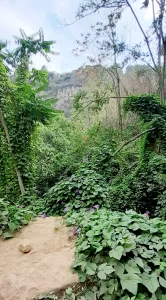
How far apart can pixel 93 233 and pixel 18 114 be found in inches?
188

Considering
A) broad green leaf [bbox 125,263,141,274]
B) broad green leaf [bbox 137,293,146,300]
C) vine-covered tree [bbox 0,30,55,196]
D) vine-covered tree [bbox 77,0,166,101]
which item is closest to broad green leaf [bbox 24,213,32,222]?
broad green leaf [bbox 125,263,141,274]

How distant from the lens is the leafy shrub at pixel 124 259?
1.27 metres

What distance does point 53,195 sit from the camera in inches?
157

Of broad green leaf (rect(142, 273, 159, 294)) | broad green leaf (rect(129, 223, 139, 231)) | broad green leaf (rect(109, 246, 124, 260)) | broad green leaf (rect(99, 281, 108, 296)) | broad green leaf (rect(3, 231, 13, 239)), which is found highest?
broad green leaf (rect(129, 223, 139, 231))

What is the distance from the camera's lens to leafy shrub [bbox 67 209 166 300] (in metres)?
1.27

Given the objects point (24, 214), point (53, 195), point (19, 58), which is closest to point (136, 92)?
point (19, 58)

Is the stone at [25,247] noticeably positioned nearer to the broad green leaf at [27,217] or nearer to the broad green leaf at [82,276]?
the broad green leaf at [27,217]

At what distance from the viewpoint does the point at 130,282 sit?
124cm

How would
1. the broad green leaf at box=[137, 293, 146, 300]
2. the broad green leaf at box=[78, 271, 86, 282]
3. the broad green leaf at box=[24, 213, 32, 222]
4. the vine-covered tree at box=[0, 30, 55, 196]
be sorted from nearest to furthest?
the broad green leaf at box=[137, 293, 146, 300]
the broad green leaf at box=[78, 271, 86, 282]
the broad green leaf at box=[24, 213, 32, 222]
the vine-covered tree at box=[0, 30, 55, 196]

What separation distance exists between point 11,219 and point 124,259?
1424 millimetres

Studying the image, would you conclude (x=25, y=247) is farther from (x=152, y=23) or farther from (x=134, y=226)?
(x=152, y=23)

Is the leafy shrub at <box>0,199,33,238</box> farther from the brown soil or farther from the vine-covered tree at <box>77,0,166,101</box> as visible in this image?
the vine-covered tree at <box>77,0,166,101</box>

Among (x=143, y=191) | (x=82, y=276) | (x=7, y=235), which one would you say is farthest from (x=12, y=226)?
(x=143, y=191)

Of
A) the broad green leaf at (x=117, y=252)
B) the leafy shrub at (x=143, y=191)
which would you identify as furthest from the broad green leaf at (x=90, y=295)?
the leafy shrub at (x=143, y=191)
